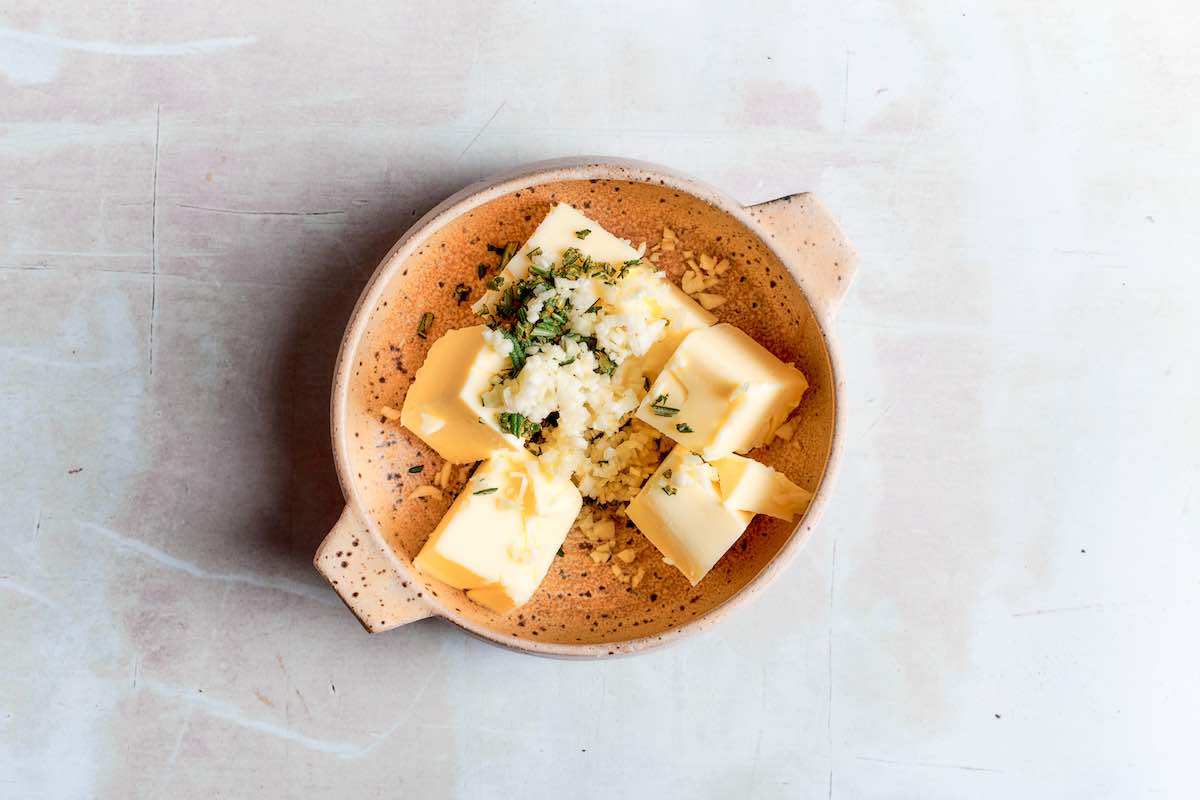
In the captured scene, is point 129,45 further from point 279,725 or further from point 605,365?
point 279,725

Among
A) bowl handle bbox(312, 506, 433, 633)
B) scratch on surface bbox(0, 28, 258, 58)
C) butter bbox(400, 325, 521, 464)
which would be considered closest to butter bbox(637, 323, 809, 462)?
butter bbox(400, 325, 521, 464)

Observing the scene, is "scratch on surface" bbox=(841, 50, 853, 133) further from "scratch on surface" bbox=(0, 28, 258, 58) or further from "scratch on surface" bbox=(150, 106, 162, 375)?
"scratch on surface" bbox=(150, 106, 162, 375)

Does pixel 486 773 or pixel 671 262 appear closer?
pixel 671 262

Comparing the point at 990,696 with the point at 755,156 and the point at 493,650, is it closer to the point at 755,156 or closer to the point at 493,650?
the point at 493,650

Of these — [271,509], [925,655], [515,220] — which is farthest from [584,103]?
[925,655]

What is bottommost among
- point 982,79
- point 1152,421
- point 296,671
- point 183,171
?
point 296,671

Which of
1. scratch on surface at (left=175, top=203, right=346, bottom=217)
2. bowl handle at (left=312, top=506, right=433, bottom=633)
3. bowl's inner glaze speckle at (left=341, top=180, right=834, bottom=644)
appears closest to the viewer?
bowl handle at (left=312, top=506, right=433, bottom=633)

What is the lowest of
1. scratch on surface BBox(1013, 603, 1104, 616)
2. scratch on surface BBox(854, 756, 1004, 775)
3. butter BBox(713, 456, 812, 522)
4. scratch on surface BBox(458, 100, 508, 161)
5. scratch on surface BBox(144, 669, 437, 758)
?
scratch on surface BBox(144, 669, 437, 758)
